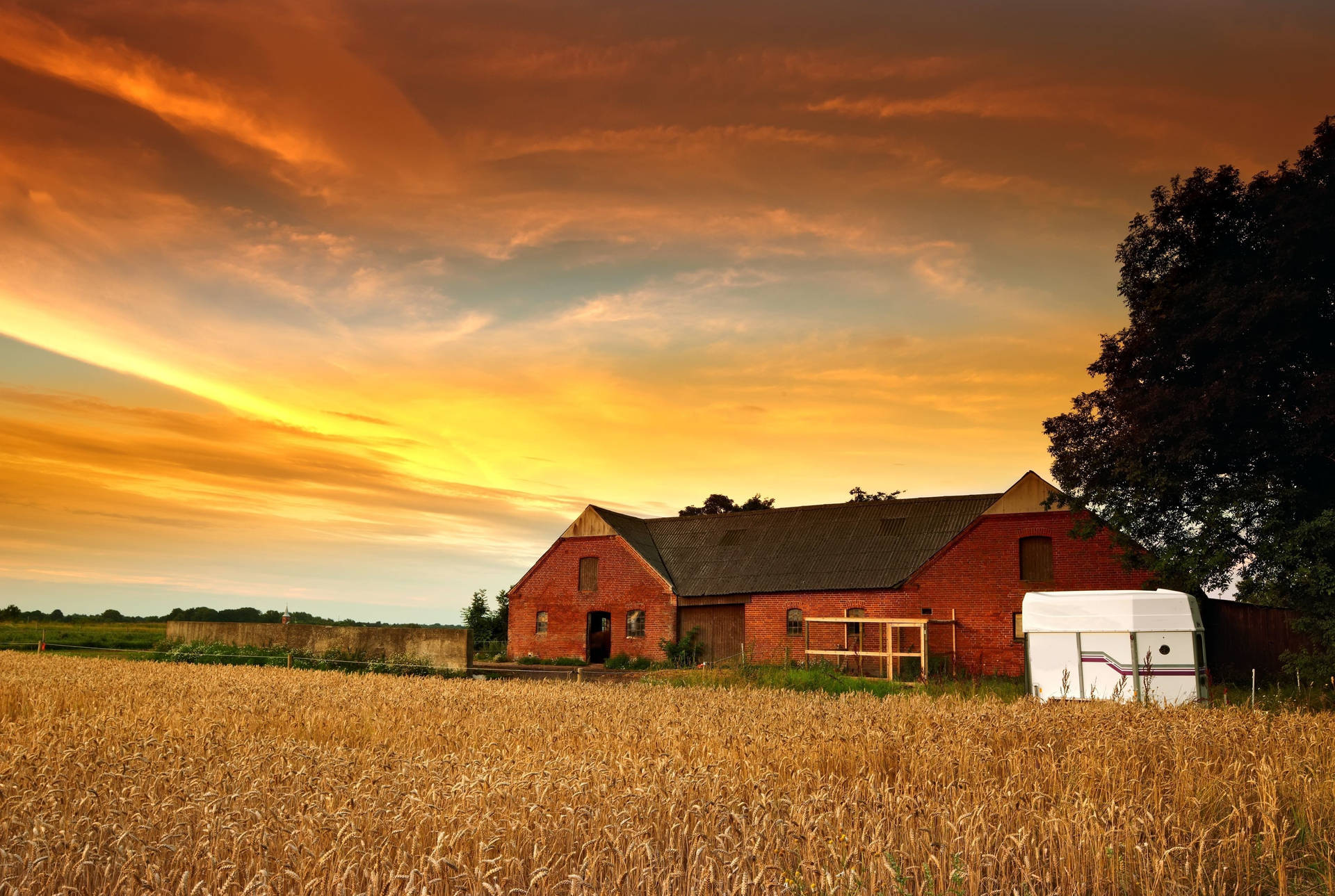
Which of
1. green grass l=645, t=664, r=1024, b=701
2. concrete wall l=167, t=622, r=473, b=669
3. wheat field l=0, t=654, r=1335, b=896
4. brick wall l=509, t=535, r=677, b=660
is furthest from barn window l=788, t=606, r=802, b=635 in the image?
wheat field l=0, t=654, r=1335, b=896

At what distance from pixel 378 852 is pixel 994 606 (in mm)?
34308

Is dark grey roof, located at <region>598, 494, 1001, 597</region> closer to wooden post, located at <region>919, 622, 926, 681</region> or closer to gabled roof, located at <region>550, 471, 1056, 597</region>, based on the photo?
gabled roof, located at <region>550, 471, 1056, 597</region>

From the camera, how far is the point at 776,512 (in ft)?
157

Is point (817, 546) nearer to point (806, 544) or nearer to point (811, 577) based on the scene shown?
point (806, 544)

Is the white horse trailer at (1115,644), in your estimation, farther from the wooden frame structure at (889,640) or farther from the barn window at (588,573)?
the barn window at (588,573)

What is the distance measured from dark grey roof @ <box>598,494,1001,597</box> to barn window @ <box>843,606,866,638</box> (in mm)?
914

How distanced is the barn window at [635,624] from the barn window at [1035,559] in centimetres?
1747

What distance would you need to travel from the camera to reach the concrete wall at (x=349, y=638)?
2956 centimetres

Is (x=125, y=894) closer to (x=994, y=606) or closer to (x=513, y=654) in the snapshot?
(x=994, y=606)

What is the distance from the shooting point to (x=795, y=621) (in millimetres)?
40625

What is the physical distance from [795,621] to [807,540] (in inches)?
188

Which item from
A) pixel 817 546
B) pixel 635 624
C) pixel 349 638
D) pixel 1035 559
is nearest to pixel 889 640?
pixel 1035 559

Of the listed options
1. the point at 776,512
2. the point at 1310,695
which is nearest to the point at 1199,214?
the point at 1310,695

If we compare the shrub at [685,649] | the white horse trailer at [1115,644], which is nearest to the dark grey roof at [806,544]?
the shrub at [685,649]
